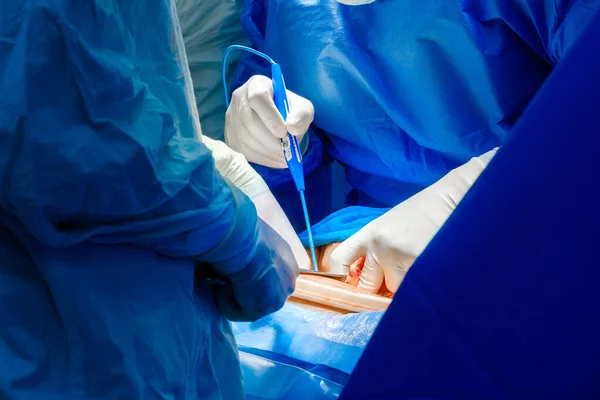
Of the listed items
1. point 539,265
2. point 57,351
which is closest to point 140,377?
point 57,351

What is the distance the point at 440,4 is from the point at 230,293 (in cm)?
96

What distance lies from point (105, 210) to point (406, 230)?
84 centimetres

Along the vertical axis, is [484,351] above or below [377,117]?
above

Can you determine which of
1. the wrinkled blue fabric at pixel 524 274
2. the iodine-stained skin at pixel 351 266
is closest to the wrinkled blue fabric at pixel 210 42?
the iodine-stained skin at pixel 351 266

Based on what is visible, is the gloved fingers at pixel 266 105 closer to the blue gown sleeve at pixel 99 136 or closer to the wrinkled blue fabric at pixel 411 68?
the wrinkled blue fabric at pixel 411 68

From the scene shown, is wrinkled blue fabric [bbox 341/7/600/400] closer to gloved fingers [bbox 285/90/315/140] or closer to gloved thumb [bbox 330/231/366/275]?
gloved thumb [bbox 330/231/366/275]

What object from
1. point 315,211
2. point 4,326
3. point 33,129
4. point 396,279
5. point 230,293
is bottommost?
point 315,211

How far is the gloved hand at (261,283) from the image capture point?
62cm

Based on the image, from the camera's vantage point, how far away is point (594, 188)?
0.42 meters

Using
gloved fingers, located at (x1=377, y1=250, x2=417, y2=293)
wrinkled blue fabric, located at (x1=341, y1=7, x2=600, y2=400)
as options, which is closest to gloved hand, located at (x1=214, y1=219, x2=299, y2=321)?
wrinkled blue fabric, located at (x1=341, y1=7, x2=600, y2=400)

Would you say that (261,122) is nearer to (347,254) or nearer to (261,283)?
(347,254)

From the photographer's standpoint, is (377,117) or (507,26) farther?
(377,117)

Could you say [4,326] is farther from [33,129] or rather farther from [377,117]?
[377,117]

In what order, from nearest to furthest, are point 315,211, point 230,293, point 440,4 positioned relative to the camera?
point 230,293 < point 440,4 < point 315,211
